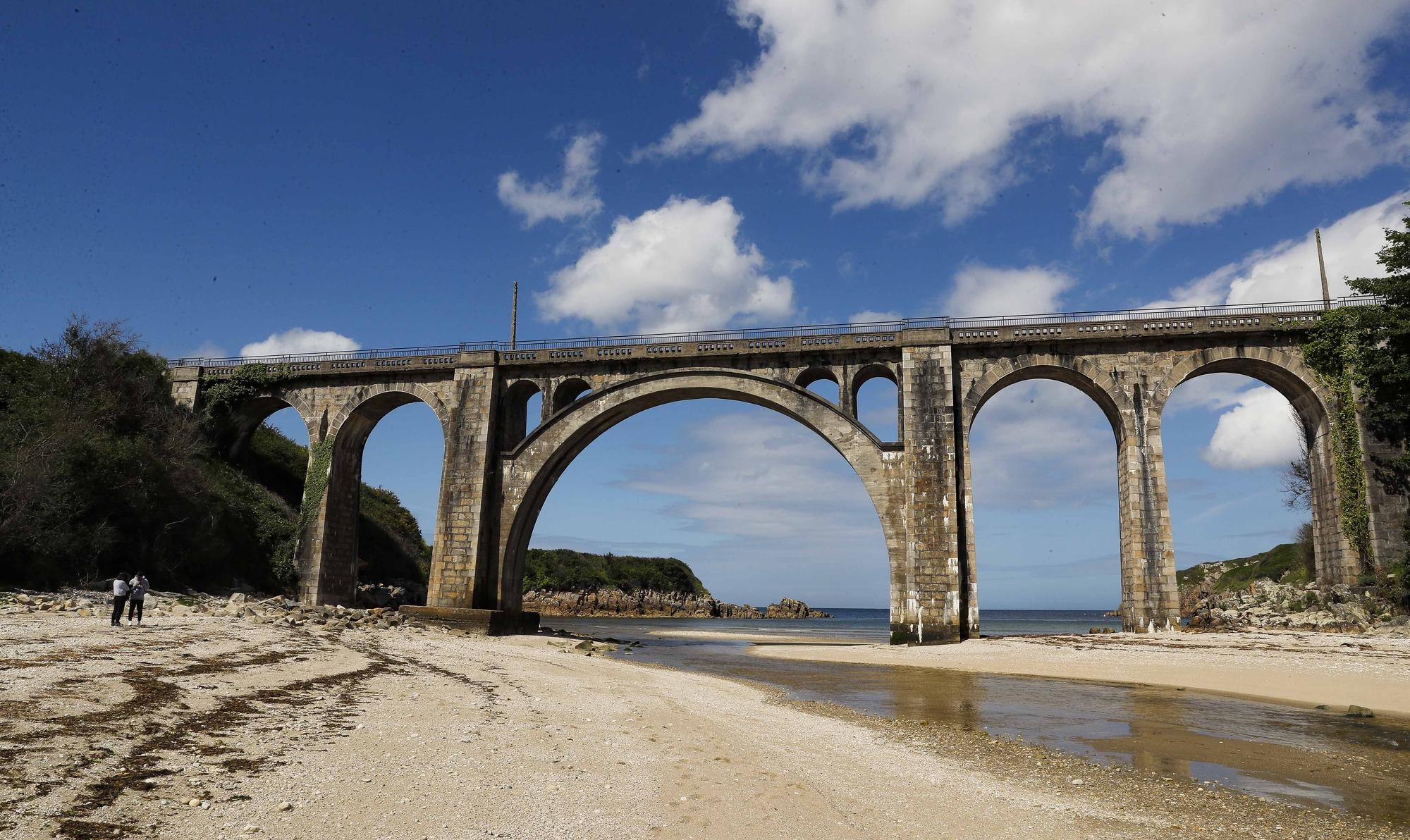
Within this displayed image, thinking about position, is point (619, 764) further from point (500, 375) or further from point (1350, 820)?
point (500, 375)

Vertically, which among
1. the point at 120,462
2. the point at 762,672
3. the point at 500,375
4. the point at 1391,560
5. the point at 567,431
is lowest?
the point at 762,672

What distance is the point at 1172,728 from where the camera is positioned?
11789mm

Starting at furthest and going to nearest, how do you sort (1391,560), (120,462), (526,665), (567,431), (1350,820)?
(567,431) < (120,462) < (1391,560) < (526,665) < (1350,820)

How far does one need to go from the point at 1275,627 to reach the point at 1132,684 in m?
12.0

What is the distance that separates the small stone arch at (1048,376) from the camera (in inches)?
1119

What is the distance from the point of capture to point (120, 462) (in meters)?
27.2

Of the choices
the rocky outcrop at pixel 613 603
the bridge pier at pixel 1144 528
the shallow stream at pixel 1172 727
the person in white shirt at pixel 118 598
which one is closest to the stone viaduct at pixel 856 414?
the bridge pier at pixel 1144 528

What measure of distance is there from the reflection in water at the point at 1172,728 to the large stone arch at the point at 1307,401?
14.4 meters

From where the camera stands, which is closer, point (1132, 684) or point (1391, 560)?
point (1132, 684)

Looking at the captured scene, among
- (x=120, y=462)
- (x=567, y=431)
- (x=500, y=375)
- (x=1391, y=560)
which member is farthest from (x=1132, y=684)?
(x=120, y=462)

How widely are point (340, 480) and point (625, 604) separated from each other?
226 ft

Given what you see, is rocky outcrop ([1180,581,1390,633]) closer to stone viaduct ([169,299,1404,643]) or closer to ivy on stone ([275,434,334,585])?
stone viaduct ([169,299,1404,643])

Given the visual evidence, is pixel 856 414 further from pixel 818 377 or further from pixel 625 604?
pixel 625 604

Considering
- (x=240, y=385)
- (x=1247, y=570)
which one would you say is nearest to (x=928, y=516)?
(x=240, y=385)
